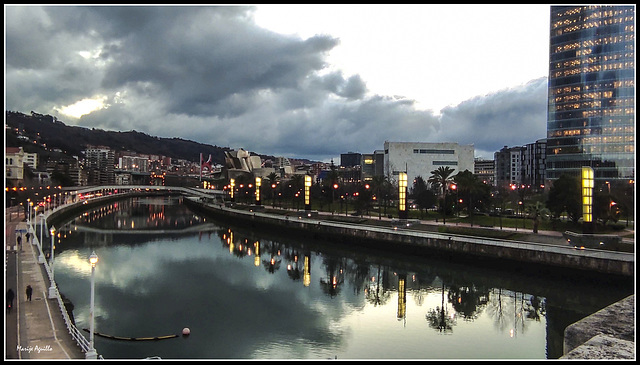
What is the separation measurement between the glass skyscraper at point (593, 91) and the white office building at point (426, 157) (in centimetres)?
1379

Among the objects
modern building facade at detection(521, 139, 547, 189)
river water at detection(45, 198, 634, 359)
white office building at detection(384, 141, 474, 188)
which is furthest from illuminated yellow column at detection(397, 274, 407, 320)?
Result: modern building facade at detection(521, 139, 547, 189)

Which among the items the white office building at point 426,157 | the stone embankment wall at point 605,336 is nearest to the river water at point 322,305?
the stone embankment wall at point 605,336

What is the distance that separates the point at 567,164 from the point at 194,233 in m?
58.5

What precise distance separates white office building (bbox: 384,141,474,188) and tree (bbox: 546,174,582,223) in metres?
44.0

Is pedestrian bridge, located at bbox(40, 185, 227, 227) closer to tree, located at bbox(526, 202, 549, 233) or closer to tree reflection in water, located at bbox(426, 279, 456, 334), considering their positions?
tree reflection in water, located at bbox(426, 279, 456, 334)

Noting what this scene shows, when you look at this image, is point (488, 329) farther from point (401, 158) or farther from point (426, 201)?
point (401, 158)

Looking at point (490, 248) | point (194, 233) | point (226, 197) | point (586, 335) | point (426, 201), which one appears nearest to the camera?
point (586, 335)

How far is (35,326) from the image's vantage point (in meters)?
12.5

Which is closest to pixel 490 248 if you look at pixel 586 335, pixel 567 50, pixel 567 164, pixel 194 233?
pixel 586 335

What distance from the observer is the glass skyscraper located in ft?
213

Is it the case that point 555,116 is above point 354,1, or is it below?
above

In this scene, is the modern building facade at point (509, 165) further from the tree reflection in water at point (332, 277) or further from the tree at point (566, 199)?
the tree reflection in water at point (332, 277)

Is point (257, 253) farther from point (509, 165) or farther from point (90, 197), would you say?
point (509, 165)

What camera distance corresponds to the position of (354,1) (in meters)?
7.96
